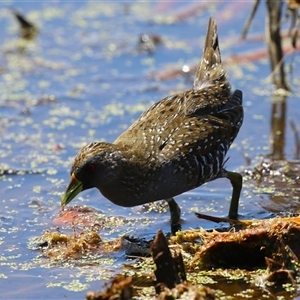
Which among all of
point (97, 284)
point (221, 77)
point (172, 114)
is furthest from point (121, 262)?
point (221, 77)

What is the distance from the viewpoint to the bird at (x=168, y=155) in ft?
22.2

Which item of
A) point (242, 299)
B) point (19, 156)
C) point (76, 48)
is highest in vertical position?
point (76, 48)

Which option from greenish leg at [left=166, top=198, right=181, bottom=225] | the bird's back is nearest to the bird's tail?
the bird's back

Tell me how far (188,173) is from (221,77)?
1473 millimetres

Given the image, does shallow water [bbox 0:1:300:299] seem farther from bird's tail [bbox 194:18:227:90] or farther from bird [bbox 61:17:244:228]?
bird's tail [bbox 194:18:227:90]

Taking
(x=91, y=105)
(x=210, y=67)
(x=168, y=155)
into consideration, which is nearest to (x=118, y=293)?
(x=168, y=155)

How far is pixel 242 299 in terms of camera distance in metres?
5.74

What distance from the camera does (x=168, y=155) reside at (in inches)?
276

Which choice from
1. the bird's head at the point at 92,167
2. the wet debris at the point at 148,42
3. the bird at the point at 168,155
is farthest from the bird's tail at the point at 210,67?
the wet debris at the point at 148,42

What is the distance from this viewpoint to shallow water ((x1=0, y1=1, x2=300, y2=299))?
7.09 meters

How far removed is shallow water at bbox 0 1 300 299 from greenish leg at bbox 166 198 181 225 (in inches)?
3.1

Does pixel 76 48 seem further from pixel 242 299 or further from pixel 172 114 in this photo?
A: pixel 242 299

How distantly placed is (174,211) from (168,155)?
59cm

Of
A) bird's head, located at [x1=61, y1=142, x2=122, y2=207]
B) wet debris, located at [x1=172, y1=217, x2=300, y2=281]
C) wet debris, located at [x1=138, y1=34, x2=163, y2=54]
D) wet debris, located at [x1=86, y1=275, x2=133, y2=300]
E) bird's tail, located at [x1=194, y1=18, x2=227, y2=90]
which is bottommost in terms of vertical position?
wet debris, located at [x1=86, y1=275, x2=133, y2=300]
